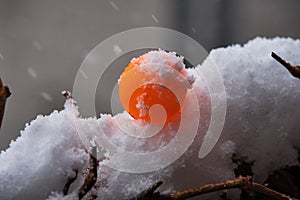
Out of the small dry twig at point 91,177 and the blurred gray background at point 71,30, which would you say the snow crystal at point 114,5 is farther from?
the small dry twig at point 91,177

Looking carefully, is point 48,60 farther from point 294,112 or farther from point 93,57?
point 294,112

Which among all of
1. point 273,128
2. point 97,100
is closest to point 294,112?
point 273,128

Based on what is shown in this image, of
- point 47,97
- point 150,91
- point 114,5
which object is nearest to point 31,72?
point 47,97

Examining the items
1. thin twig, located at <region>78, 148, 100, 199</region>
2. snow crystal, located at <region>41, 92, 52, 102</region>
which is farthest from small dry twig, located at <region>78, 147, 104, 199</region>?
snow crystal, located at <region>41, 92, 52, 102</region>

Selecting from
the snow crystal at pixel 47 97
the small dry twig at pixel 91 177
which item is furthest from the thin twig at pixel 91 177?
the snow crystal at pixel 47 97

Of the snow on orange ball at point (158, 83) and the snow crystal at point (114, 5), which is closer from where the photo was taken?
the snow on orange ball at point (158, 83)

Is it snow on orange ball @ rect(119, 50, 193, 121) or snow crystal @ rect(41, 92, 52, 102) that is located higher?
snow crystal @ rect(41, 92, 52, 102)

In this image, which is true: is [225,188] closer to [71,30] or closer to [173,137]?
[173,137]

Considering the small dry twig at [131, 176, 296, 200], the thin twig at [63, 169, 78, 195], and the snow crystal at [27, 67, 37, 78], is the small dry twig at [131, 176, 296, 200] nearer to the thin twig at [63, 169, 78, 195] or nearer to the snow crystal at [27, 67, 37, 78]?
the thin twig at [63, 169, 78, 195]

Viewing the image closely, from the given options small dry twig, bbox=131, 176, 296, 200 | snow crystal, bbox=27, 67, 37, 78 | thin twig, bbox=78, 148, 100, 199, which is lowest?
small dry twig, bbox=131, 176, 296, 200
